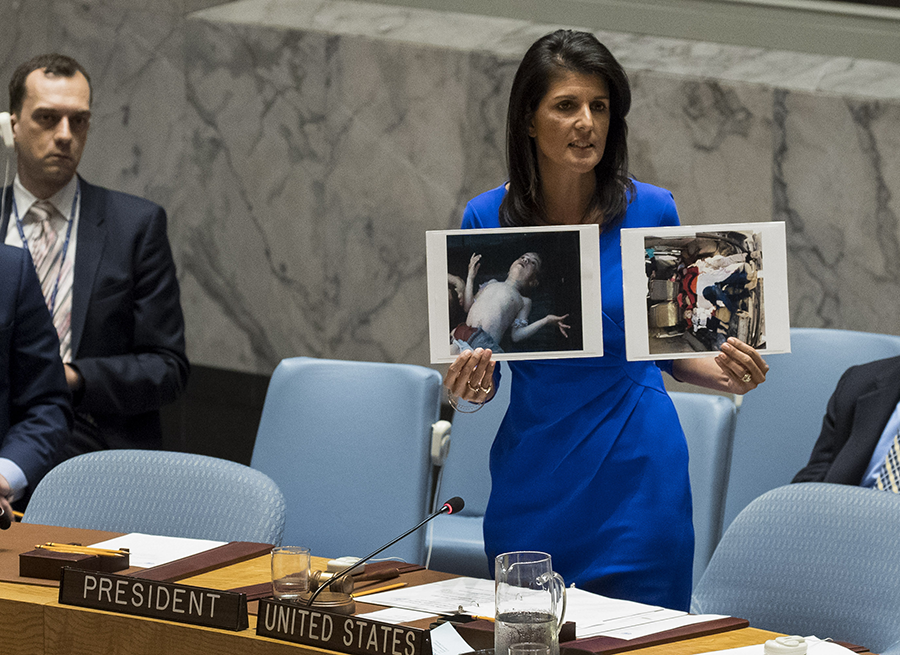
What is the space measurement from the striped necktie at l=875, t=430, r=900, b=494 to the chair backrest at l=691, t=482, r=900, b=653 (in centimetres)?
82

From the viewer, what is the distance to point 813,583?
7.56 feet

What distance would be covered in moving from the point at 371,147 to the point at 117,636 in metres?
3.72

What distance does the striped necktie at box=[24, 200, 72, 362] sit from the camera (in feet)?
11.8

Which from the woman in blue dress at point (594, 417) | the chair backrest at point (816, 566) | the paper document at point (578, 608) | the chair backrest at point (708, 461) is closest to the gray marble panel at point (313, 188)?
the chair backrest at point (708, 461)

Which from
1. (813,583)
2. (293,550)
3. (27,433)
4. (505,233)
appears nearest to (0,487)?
(27,433)

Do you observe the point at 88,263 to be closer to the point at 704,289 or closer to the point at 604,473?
→ the point at 604,473

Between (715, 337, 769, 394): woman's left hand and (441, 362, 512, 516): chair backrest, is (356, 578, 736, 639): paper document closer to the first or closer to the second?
(715, 337, 769, 394): woman's left hand

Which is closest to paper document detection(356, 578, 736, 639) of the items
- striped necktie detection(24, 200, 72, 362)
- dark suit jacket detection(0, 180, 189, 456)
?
dark suit jacket detection(0, 180, 189, 456)

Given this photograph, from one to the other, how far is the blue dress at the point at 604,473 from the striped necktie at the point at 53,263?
181 cm

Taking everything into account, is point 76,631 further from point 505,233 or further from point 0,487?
point 505,233

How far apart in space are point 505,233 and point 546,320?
7.1 inches

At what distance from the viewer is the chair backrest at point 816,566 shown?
224 cm

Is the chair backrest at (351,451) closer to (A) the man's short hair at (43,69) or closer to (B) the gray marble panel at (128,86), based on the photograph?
(A) the man's short hair at (43,69)

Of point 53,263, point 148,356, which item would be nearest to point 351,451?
point 148,356
